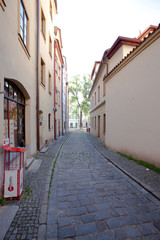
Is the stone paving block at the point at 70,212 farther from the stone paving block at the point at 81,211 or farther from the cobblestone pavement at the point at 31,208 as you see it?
the cobblestone pavement at the point at 31,208

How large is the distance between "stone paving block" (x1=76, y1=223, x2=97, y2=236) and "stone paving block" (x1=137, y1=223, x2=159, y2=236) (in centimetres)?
72

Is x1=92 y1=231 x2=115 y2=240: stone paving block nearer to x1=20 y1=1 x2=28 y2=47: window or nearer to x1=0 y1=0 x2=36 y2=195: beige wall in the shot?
x1=0 y1=0 x2=36 y2=195: beige wall

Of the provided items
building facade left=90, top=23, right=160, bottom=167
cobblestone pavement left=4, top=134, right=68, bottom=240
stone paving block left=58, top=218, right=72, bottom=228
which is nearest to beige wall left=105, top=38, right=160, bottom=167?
building facade left=90, top=23, right=160, bottom=167

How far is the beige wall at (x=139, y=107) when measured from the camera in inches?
162

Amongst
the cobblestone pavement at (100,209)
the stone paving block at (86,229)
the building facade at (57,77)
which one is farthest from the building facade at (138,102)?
the building facade at (57,77)

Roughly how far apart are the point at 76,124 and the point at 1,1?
173 feet

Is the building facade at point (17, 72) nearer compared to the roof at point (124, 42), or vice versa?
the building facade at point (17, 72)

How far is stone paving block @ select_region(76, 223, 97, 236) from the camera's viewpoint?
1.89 m

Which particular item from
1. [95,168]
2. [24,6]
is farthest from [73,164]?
[24,6]

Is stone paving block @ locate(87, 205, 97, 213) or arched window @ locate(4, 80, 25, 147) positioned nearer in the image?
stone paving block @ locate(87, 205, 97, 213)

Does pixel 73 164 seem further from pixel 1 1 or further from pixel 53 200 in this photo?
pixel 1 1

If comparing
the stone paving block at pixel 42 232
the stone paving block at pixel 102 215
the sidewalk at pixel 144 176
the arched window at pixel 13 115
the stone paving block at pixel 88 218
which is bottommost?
the stone paving block at pixel 42 232

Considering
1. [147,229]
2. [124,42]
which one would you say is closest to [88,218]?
[147,229]

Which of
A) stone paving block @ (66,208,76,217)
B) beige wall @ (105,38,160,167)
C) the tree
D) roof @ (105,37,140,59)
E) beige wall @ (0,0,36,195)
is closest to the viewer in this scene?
stone paving block @ (66,208,76,217)
